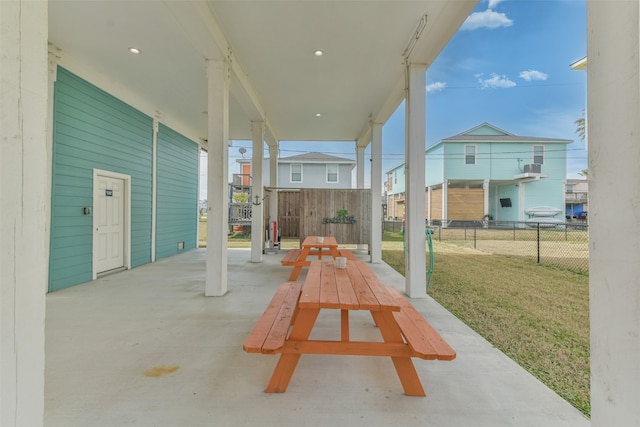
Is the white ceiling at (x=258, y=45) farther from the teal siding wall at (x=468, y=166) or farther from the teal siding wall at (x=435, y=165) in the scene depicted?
the teal siding wall at (x=468, y=166)

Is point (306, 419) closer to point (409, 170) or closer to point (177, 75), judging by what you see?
point (409, 170)

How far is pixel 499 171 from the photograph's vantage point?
1594 centimetres

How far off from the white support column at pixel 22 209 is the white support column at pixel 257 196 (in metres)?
5.59

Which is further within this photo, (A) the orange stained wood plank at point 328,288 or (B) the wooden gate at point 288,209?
(B) the wooden gate at point 288,209

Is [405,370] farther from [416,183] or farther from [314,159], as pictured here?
[314,159]

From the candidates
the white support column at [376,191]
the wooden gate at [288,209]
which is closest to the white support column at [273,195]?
the wooden gate at [288,209]

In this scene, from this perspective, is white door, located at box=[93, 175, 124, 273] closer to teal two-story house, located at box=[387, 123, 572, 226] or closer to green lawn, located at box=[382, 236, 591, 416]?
green lawn, located at box=[382, 236, 591, 416]

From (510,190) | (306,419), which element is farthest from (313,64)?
(510,190)

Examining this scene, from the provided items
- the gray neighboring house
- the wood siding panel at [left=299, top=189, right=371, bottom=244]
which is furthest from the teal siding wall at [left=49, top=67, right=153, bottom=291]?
the gray neighboring house

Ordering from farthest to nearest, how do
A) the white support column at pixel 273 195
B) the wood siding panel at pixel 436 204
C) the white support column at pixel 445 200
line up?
1. the wood siding panel at pixel 436 204
2. the white support column at pixel 445 200
3. the white support column at pixel 273 195

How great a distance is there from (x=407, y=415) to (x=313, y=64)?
4.70 m

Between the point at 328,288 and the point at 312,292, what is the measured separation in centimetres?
17

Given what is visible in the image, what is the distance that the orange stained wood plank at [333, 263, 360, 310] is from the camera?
166cm

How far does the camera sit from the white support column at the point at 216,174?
3.94 metres
